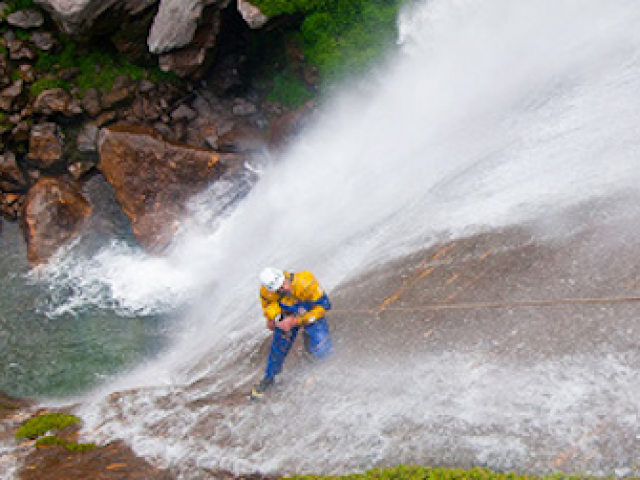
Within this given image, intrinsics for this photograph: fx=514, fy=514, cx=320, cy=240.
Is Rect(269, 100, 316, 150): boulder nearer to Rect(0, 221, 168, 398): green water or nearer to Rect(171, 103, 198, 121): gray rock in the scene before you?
Rect(171, 103, 198, 121): gray rock

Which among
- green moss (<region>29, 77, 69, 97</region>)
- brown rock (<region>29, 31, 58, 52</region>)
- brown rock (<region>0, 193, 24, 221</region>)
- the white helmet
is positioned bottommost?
the white helmet

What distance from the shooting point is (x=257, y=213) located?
1747cm

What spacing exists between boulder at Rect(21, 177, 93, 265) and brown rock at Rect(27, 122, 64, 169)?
0.72 m

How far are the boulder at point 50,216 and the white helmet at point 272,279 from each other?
1282 centimetres

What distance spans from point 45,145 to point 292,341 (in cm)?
1456

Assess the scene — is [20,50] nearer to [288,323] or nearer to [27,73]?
[27,73]

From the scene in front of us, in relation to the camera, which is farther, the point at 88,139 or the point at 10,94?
the point at 88,139

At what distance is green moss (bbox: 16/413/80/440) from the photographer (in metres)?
10.1

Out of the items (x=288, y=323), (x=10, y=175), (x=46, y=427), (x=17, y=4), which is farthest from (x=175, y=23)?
(x=288, y=323)

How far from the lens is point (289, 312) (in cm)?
838

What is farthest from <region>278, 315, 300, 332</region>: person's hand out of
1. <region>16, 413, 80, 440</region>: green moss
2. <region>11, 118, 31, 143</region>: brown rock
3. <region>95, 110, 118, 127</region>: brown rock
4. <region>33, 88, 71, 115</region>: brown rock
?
<region>11, 118, 31, 143</region>: brown rock

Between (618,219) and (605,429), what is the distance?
13.2 ft

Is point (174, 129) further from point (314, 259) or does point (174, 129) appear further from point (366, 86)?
point (314, 259)

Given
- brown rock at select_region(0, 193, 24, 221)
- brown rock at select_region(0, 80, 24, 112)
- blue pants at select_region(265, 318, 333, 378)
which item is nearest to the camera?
blue pants at select_region(265, 318, 333, 378)
